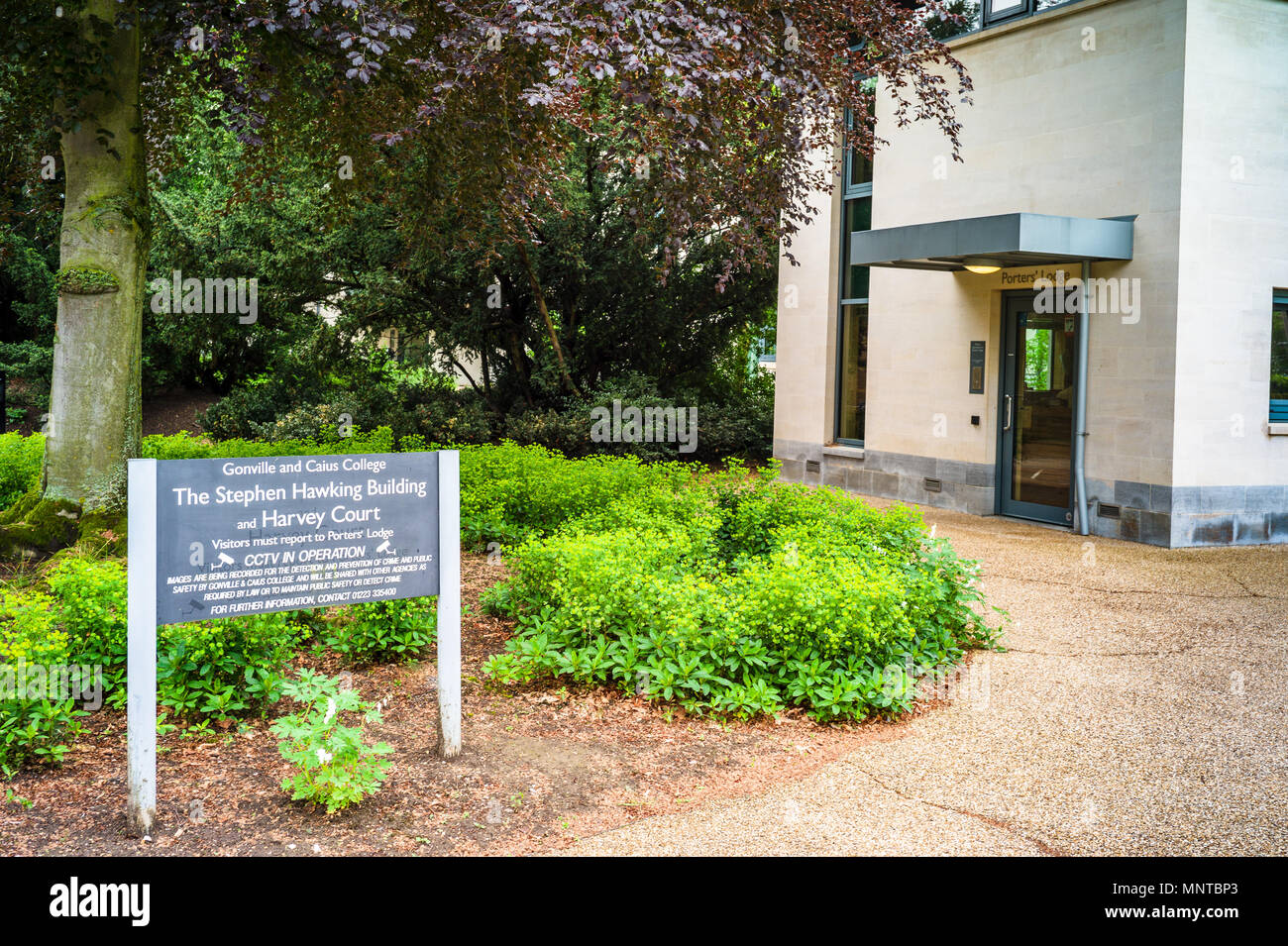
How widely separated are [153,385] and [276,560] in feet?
74.1

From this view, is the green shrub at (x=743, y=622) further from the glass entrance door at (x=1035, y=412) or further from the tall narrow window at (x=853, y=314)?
the tall narrow window at (x=853, y=314)

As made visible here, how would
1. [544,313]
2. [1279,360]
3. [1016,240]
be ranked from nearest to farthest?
[1016,240]
[1279,360]
[544,313]

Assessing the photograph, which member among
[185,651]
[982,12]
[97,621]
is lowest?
[185,651]

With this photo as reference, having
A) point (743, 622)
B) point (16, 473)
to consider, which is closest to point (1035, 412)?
point (743, 622)

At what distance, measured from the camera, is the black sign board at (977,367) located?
1240 centimetres

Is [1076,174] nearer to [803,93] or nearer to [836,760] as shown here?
[803,93]

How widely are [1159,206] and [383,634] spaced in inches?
344

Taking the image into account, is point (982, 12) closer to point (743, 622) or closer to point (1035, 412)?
point (1035, 412)

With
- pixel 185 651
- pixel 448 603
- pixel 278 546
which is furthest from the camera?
pixel 185 651

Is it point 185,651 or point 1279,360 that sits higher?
point 1279,360

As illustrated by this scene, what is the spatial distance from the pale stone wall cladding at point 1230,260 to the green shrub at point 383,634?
310 inches

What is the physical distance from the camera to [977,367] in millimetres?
12438

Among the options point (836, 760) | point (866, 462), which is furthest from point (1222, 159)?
point (836, 760)

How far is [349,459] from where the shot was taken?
172 inches
